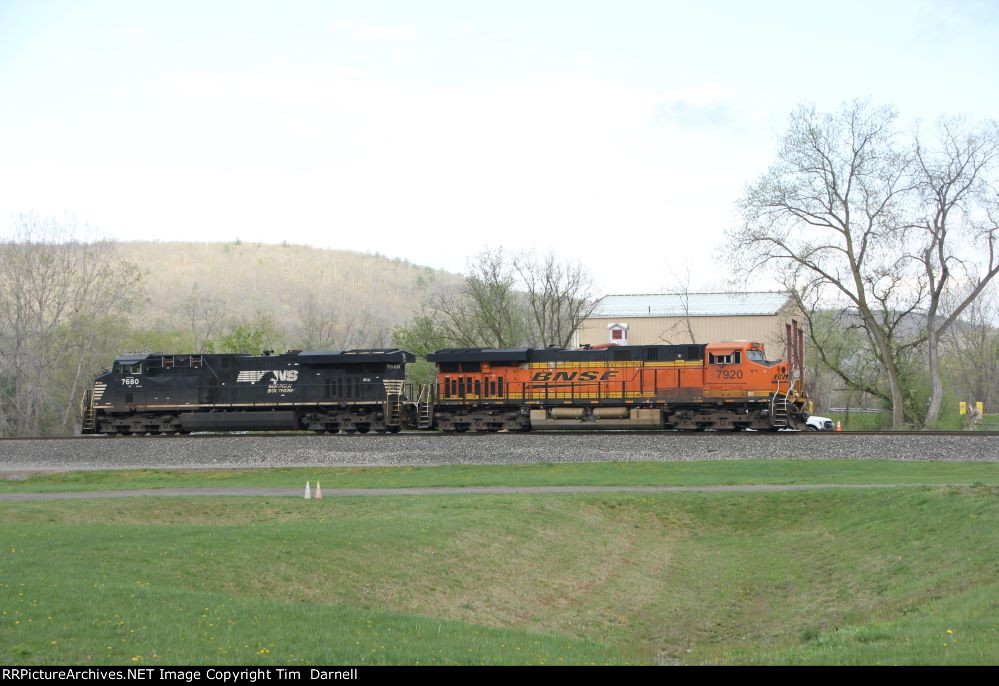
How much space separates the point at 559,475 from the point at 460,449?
17.5ft

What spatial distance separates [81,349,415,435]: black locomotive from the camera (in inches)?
1570

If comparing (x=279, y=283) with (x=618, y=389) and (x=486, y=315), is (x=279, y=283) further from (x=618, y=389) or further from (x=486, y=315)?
(x=618, y=389)

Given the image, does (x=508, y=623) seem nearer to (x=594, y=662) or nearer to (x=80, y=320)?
(x=594, y=662)

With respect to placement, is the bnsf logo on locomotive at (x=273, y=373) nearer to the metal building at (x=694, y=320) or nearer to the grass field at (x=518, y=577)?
the grass field at (x=518, y=577)

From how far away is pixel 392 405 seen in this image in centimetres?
3972

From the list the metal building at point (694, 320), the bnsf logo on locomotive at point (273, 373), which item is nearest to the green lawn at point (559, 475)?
the bnsf logo on locomotive at point (273, 373)

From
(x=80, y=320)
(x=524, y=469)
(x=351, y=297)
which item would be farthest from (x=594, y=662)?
(x=351, y=297)

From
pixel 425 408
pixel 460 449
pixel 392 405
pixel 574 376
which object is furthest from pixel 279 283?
pixel 460 449

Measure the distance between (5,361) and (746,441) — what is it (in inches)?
2002

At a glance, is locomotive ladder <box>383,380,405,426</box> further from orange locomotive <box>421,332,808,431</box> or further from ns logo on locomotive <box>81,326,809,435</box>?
orange locomotive <box>421,332,808,431</box>

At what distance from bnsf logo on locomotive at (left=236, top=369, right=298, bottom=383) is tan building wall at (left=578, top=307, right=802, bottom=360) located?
89.4 ft

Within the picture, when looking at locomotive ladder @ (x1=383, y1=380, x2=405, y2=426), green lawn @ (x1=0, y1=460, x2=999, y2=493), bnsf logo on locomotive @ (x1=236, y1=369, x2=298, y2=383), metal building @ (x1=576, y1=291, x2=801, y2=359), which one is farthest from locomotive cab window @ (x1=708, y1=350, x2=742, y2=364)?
metal building @ (x1=576, y1=291, x2=801, y2=359)

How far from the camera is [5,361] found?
206ft

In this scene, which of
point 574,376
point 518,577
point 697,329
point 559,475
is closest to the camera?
point 518,577
